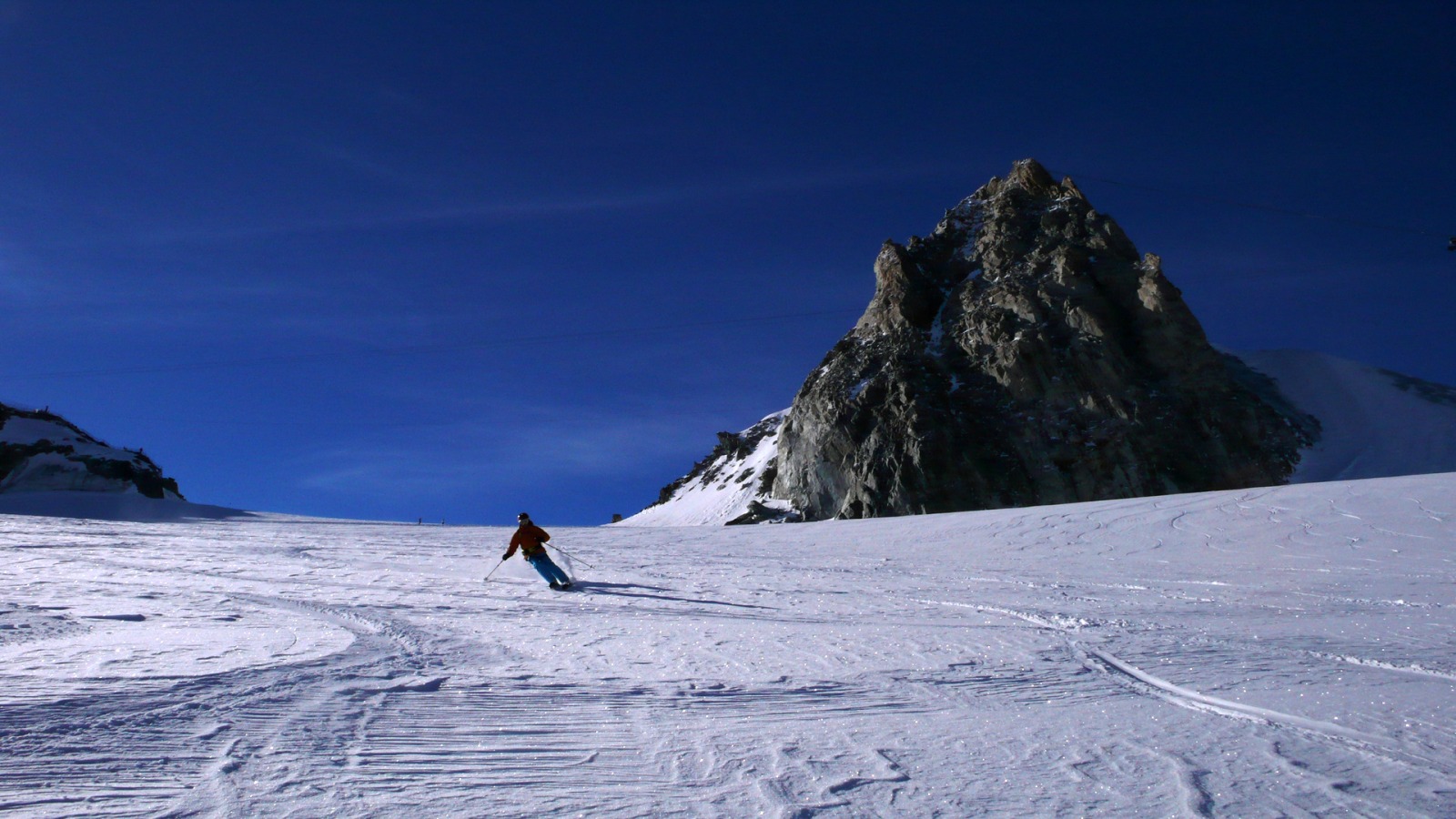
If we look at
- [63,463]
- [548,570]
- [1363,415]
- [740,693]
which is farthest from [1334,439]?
[63,463]

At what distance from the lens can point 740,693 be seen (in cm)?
579

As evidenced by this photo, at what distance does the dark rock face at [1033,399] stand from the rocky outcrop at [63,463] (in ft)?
105

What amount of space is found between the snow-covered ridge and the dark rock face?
8.35 feet

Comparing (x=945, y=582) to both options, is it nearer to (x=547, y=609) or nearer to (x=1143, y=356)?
(x=547, y=609)

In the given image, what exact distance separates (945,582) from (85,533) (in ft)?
60.0

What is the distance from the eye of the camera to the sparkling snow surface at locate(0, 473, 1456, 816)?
399 centimetres

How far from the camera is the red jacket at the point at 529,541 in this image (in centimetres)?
1227

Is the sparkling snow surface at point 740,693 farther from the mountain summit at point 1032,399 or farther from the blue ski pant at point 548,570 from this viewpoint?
the mountain summit at point 1032,399

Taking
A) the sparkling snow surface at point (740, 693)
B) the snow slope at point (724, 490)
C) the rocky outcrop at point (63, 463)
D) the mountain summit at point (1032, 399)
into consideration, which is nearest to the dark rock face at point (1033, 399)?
the mountain summit at point (1032, 399)

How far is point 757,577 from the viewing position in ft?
41.8

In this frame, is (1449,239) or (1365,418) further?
(1365,418)

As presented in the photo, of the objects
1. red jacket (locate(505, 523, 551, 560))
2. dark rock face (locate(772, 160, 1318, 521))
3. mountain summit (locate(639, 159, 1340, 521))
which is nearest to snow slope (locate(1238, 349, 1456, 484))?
mountain summit (locate(639, 159, 1340, 521))

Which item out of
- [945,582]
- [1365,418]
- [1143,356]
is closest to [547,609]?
[945,582]

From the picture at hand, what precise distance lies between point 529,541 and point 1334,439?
5149cm
